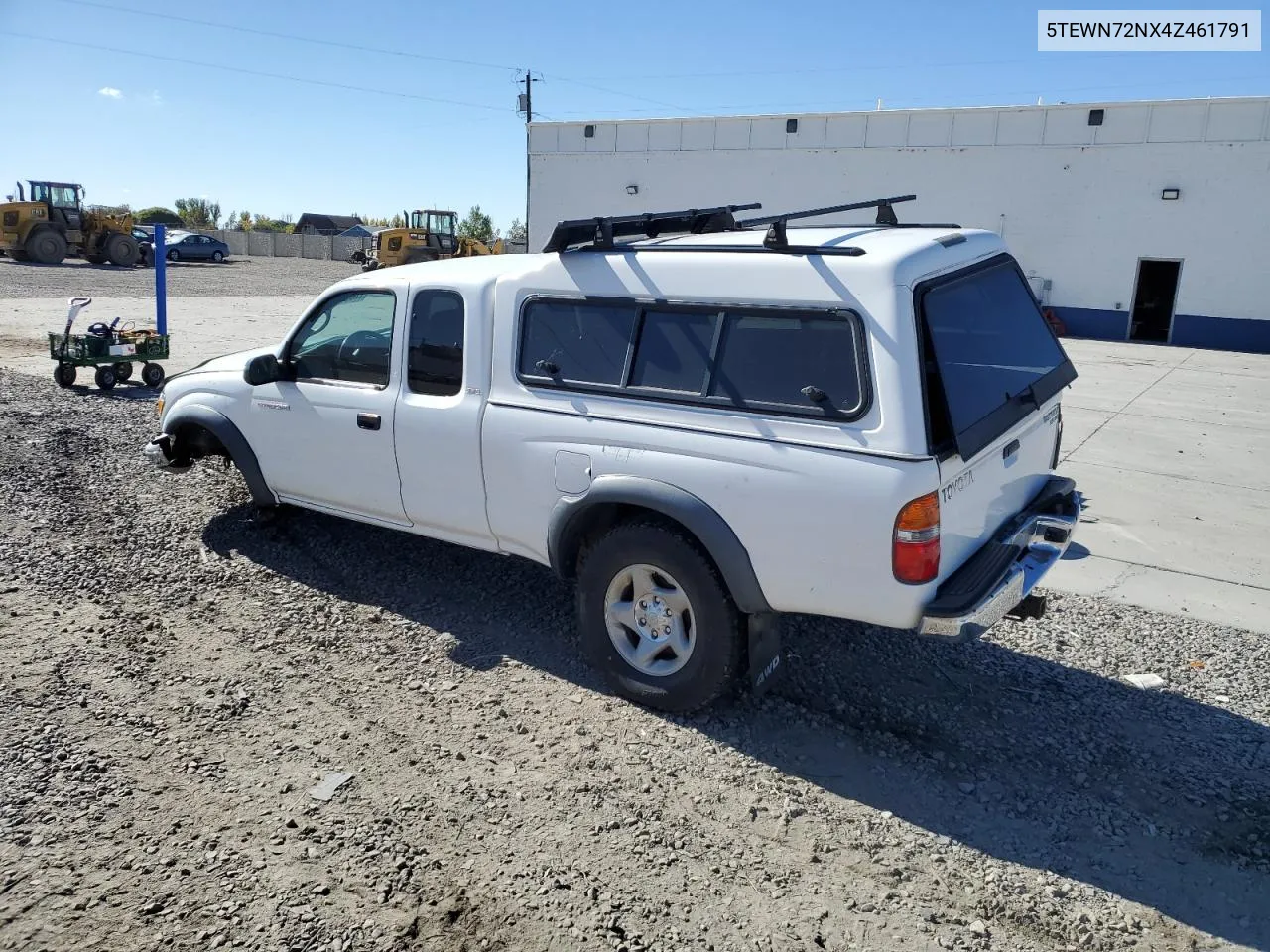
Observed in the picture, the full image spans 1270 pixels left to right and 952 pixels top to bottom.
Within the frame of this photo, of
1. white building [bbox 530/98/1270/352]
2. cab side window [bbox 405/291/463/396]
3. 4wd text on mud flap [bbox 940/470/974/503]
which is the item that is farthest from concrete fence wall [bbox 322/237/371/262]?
4wd text on mud flap [bbox 940/470/974/503]

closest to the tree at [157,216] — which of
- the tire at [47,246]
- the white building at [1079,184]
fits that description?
the tire at [47,246]

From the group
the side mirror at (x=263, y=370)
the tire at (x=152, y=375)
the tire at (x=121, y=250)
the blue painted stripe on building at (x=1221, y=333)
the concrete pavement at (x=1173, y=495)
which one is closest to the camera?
the side mirror at (x=263, y=370)

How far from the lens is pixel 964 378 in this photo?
157 inches

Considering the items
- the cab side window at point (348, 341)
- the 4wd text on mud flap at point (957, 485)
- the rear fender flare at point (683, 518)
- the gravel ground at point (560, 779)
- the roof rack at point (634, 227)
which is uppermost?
the roof rack at point (634, 227)

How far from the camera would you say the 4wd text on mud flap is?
366 cm

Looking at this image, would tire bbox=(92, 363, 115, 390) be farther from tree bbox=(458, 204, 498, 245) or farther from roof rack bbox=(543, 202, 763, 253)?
tree bbox=(458, 204, 498, 245)

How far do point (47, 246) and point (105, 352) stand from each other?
1129 inches

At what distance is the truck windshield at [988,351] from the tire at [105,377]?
10.5 meters

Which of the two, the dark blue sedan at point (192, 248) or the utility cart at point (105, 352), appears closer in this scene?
the utility cart at point (105, 352)

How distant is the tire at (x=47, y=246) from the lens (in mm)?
34531

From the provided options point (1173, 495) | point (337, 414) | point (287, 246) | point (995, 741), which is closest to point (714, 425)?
point (995, 741)

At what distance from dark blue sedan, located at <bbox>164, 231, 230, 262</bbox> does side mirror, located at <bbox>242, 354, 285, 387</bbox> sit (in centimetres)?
4098

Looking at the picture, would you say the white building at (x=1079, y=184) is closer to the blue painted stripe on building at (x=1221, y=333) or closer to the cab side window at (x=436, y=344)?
the blue painted stripe on building at (x=1221, y=333)

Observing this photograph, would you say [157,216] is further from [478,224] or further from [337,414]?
[337,414]
